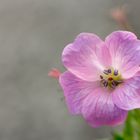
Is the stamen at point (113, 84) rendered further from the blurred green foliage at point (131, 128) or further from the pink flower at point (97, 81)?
the blurred green foliage at point (131, 128)

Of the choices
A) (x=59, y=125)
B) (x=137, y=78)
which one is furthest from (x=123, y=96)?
(x=59, y=125)

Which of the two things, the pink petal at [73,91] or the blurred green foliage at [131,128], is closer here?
the pink petal at [73,91]

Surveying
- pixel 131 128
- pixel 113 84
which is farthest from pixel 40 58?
pixel 113 84

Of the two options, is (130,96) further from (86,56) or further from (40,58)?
(40,58)

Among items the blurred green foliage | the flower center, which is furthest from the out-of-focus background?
the flower center

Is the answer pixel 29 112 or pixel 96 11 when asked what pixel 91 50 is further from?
pixel 96 11

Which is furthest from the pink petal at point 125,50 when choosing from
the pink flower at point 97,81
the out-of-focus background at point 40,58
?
the out-of-focus background at point 40,58
